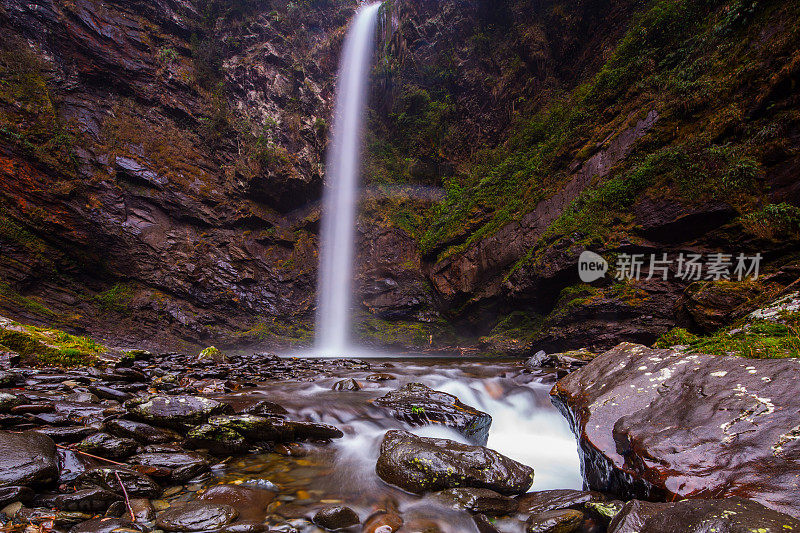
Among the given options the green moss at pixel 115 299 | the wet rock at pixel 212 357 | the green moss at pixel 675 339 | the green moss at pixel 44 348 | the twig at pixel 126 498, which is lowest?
the twig at pixel 126 498

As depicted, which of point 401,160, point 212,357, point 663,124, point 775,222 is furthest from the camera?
point 401,160

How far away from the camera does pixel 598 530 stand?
1.95 m

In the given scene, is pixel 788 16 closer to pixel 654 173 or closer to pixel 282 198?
pixel 654 173

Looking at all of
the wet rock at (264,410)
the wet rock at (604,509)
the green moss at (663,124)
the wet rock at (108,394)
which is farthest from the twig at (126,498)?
the green moss at (663,124)

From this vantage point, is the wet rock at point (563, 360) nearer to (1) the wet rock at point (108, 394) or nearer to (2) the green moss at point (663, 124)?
(2) the green moss at point (663, 124)

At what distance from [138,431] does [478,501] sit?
2885 mm

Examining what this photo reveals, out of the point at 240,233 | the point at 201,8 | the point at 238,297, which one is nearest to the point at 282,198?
the point at 240,233

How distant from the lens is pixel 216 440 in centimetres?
295

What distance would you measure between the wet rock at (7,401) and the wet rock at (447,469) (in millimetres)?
3272

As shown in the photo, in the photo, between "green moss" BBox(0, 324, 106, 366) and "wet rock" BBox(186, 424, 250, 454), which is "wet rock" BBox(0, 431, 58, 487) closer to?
"wet rock" BBox(186, 424, 250, 454)

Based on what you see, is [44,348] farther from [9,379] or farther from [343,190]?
[343,190]

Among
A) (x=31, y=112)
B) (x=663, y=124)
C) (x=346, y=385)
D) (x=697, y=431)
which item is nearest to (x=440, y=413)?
(x=346, y=385)

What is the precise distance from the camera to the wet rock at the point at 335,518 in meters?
2.07

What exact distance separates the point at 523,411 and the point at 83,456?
5.50 metres
